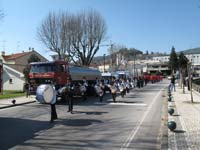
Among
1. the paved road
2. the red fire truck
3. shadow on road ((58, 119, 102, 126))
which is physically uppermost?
the red fire truck

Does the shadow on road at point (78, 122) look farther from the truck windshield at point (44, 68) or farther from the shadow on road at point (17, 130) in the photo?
the truck windshield at point (44, 68)

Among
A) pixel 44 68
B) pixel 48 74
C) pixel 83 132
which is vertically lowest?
pixel 83 132

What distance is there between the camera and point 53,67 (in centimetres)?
2684

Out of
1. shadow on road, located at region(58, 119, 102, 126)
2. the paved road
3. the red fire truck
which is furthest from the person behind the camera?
the red fire truck

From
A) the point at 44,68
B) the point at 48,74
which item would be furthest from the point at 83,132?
the point at 44,68

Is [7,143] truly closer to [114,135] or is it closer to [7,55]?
[114,135]

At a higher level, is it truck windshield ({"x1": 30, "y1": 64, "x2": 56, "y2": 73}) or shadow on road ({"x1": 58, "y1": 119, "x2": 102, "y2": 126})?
truck windshield ({"x1": 30, "y1": 64, "x2": 56, "y2": 73})

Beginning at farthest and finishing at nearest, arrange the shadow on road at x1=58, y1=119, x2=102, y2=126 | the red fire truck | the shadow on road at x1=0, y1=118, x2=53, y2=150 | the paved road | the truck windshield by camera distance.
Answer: the truck windshield, the red fire truck, the shadow on road at x1=58, y1=119, x2=102, y2=126, the shadow on road at x1=0, y1=118, x2=53, y2=150, the paved road

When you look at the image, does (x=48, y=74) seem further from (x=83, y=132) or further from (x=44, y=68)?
(x=83, y=132)

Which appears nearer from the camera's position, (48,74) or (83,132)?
(83,132)

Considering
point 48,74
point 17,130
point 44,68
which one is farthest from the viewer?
point 44,68

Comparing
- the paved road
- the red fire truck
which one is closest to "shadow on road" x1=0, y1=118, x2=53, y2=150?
the paved road

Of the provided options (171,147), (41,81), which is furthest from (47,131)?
(41,81)

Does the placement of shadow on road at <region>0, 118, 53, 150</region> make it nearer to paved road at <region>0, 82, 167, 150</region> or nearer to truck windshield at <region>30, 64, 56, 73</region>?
paved road at <region>0, 82, 167, 150</region>
